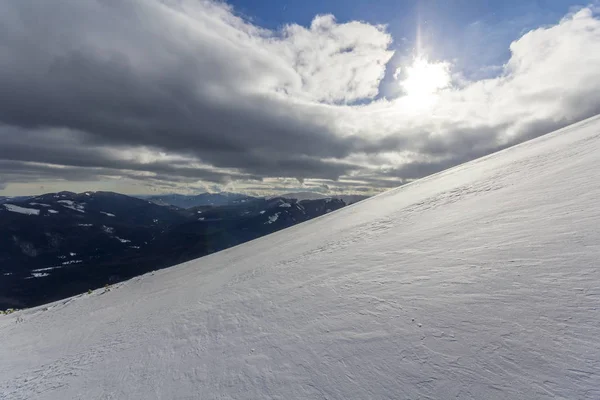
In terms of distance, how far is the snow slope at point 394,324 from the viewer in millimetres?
3531

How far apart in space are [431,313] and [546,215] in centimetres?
450

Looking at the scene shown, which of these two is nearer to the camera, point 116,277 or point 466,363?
point 466,363

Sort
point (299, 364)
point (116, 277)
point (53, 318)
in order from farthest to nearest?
point (116, 277) < point (53, 318) < point (299, 364)

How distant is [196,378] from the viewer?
501 centimetres

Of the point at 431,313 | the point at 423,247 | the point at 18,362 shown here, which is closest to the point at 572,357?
the point at 431,313

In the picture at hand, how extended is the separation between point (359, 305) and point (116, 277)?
9013 inches

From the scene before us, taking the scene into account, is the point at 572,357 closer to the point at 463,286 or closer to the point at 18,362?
the point at 463,286

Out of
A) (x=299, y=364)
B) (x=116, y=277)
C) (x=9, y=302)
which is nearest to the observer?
(x=299, y=364)

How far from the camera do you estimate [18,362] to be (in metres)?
8.76

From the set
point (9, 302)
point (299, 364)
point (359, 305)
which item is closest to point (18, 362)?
point (299, 364)

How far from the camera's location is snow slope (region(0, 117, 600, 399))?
3531mm

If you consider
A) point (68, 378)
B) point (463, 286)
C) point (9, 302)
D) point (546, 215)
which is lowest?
point (9, 302)

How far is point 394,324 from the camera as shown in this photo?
4.78 m

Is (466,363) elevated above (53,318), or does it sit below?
above
